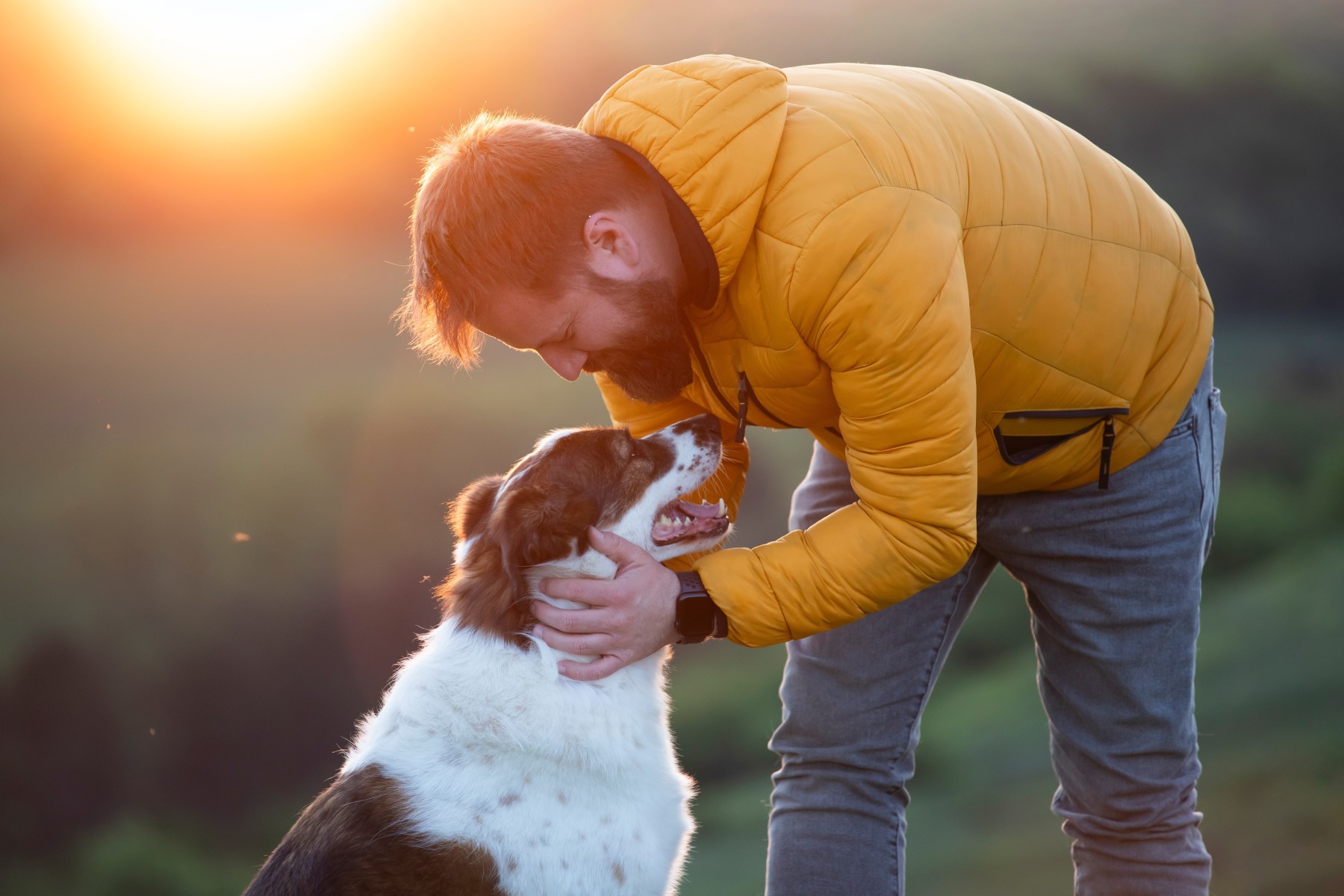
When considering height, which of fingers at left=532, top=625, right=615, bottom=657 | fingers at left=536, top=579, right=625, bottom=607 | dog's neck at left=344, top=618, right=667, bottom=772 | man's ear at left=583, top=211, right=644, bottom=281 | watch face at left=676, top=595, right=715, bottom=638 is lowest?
dog's neck at left=344, top=618, right=667, bottom=772

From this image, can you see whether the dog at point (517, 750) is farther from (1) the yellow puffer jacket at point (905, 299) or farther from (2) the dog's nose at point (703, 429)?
(1) the yellow puffer jacket at point (905, 299)

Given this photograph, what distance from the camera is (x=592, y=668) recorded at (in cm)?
182

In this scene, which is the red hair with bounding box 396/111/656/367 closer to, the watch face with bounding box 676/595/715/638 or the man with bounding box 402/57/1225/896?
the man with bounding box 402/57/1225/896

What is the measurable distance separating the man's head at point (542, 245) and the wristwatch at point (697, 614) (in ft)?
1.43

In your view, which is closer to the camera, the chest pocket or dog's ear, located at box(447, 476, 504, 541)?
the chest pocket

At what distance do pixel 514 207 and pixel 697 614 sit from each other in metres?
0.76

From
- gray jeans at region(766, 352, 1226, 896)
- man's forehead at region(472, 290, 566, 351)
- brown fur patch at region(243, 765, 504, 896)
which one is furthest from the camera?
gray jeans at region(766, 352, 1226, 896)

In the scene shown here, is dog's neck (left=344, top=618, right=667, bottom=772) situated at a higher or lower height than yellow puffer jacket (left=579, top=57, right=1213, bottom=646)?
lower

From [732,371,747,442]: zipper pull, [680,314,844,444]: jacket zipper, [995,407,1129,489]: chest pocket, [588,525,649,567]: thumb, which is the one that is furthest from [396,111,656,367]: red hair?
[995,407,1129,489]: chest pocket

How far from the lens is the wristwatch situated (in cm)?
175

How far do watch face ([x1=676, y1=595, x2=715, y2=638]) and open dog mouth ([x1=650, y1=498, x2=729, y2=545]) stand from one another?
29 cm

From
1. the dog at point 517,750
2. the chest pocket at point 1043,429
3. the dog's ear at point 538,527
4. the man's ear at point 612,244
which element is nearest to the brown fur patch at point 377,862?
the dog at point 517,750

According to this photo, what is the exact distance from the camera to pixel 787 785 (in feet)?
6.81

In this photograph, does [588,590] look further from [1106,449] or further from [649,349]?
[1106,449]
